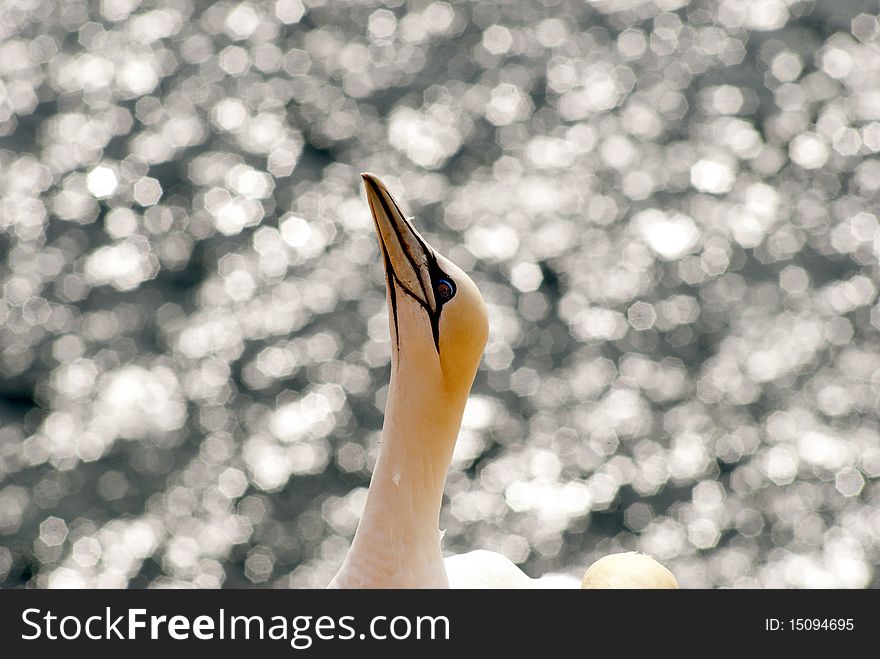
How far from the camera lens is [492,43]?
29953mm

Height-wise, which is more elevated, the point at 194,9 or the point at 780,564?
the point at 194,9

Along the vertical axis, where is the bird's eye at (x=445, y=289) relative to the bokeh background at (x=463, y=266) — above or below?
above

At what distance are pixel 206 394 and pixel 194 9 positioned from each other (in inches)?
529

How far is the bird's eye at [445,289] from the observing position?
204 inches

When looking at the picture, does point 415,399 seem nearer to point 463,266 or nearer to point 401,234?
point 401,234

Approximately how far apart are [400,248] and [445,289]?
12.2 inches

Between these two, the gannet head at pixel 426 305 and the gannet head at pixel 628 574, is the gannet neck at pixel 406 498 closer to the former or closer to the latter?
the gannet head at pixel 426 305

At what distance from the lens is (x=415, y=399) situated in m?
5.37

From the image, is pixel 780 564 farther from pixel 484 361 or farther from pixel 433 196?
pixel 433 196

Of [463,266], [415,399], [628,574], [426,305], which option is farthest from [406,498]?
[463,266]

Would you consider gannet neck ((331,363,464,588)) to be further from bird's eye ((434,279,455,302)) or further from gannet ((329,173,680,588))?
bird's eye ((434,279,455,302))

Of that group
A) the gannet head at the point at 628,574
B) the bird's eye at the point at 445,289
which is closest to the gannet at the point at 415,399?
the bird's eye at the point at 445,289
